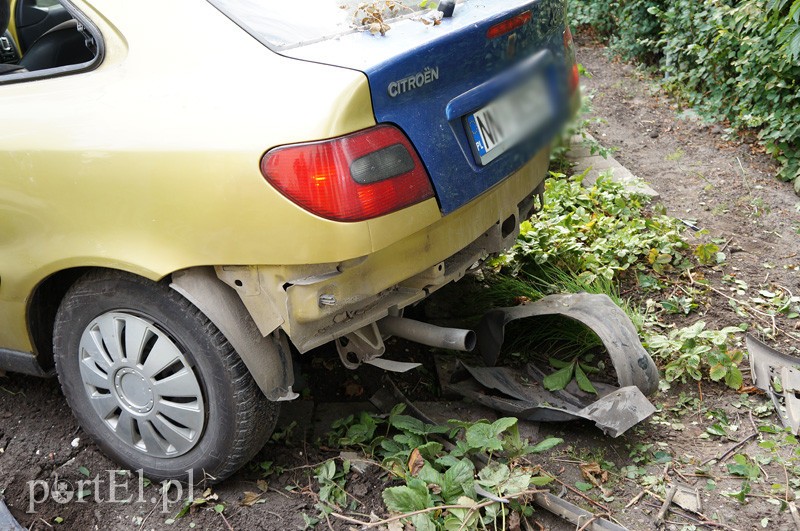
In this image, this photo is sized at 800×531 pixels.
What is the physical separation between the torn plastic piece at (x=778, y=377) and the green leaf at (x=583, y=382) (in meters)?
0.65

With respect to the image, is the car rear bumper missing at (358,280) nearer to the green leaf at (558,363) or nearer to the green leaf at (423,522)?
the green leaf at (423,522)

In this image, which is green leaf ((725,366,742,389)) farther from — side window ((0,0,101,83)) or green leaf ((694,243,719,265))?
side window ((0,0,101,83))

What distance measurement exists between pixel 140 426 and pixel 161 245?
0.77 m

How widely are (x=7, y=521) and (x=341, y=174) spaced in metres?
1.63

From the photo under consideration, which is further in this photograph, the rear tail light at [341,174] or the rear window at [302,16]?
the rear window at [302,16]

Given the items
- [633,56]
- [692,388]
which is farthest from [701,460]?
[633,56]

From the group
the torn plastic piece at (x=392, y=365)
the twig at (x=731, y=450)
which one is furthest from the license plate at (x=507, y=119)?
the twig at (x=731, y=450)

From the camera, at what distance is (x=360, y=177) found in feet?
7.00

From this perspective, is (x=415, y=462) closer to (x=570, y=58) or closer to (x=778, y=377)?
(x=778, y=377)

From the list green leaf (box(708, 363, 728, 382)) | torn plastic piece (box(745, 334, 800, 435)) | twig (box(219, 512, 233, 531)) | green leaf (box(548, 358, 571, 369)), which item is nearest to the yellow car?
twig (box(219, 512, 233, 531))

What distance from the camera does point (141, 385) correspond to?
261cm

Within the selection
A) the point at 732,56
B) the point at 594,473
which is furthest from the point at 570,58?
the point at 732,56

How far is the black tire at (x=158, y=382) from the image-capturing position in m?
2.45

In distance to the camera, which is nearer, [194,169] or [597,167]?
[194,169]
